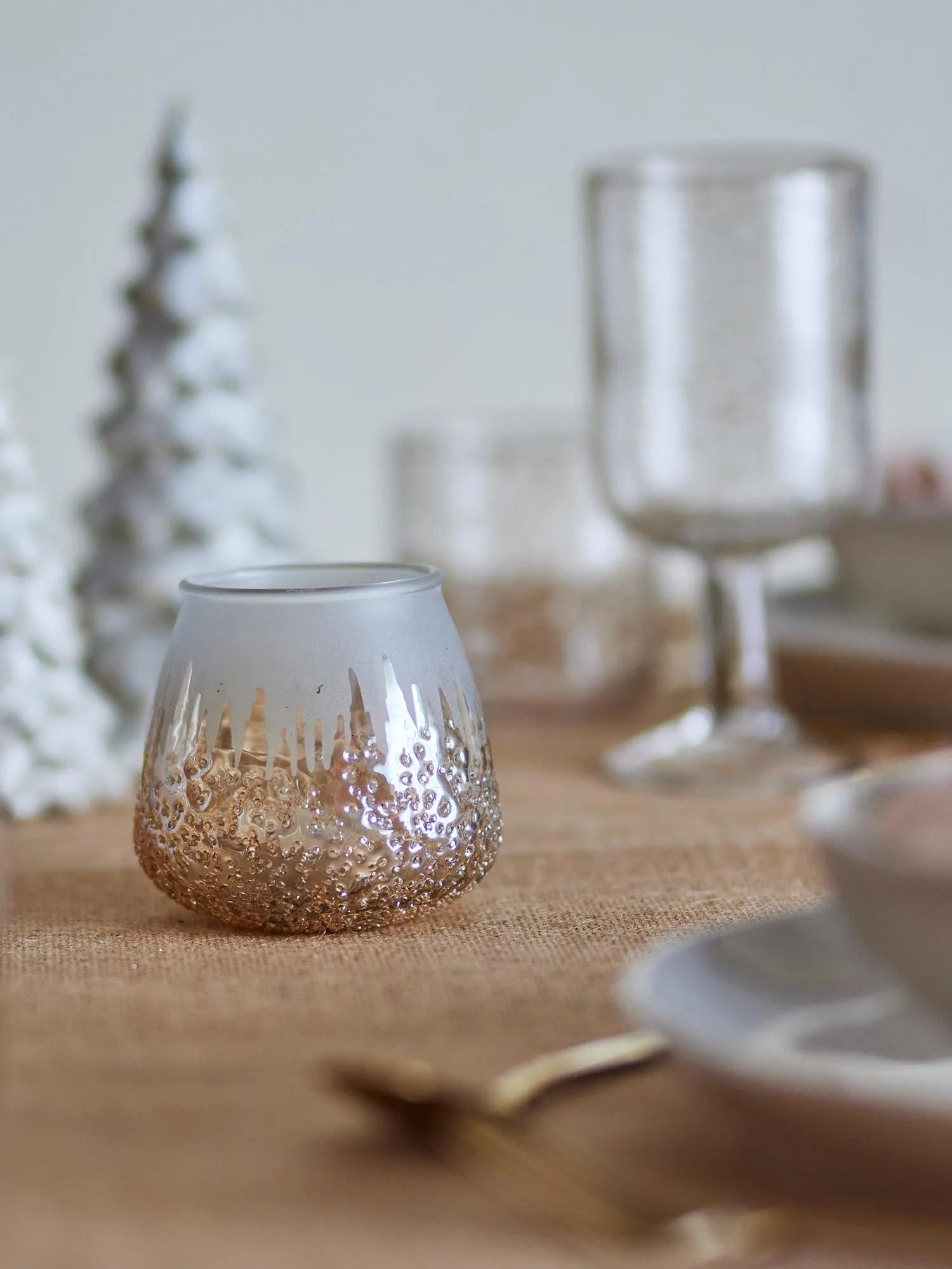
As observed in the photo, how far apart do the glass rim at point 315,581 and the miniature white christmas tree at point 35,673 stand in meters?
0.15

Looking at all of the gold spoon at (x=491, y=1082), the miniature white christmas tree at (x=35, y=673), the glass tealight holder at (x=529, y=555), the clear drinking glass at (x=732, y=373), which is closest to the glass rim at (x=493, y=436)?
the glass tealight holder at (x=529, y=555)

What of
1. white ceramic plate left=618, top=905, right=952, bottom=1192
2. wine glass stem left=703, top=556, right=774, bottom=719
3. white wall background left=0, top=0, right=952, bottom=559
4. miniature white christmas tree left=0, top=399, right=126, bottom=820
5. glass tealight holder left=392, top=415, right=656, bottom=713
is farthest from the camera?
white wall background left=0, top=0, right=952, bottom=559

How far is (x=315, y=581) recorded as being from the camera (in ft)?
1.56

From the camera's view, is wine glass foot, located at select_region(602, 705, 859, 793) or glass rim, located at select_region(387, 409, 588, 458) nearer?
wine glass foot, located at select_region(602, 705, 859, 793)

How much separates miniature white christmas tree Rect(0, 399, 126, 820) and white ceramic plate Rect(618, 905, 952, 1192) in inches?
12.8

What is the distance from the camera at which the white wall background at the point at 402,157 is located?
1090 millimetres

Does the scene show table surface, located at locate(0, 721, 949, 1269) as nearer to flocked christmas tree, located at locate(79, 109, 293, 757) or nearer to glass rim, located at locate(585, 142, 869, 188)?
flocked christmas tree, located at locate(79, 109, 293, 757)

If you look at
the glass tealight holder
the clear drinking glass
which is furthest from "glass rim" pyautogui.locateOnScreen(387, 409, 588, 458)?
the clear drinking glass

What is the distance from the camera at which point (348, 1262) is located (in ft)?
0.87

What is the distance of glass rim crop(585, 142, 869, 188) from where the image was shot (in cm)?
66

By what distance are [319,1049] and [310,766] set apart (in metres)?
0.09

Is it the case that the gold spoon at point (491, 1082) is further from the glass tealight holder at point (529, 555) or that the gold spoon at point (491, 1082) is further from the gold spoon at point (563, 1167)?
the glass tealight holder at point (529, 555)

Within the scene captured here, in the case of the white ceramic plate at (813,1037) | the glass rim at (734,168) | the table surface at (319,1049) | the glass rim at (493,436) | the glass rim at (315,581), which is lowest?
the table surface at (319,1049)

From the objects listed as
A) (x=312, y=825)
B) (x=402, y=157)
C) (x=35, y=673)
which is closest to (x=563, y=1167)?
(x=312, y=825)
